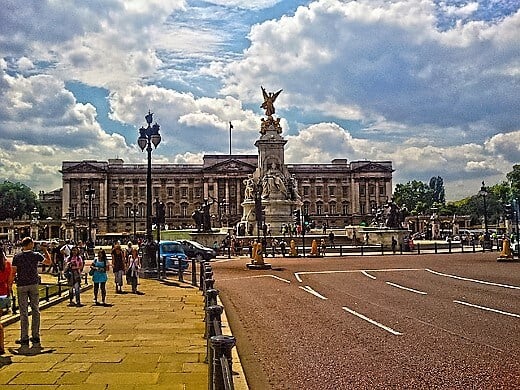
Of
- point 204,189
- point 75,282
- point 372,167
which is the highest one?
point 372,167

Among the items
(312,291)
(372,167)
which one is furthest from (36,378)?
(372,167)

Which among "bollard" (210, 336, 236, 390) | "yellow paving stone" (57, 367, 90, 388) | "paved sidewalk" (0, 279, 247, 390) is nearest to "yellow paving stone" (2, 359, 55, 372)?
"paved sidewalk" (0, 279, 247, 390)

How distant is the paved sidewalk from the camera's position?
8.59 m

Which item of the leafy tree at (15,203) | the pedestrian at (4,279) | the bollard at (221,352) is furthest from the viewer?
the leafy tree at (15,203)

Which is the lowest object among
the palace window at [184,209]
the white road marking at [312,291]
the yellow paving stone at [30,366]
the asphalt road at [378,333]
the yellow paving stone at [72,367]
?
the asphalt road at [378,333]

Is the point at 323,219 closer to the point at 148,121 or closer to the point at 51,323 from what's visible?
the point at 148,121

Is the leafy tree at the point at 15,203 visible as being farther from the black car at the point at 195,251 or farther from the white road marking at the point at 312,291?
the white road marking at the point at 312,291

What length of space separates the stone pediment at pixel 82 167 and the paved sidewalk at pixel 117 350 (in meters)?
130

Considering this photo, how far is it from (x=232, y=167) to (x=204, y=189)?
856 cm

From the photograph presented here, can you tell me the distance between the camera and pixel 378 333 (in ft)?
39.9

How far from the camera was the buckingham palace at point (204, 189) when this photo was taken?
142m

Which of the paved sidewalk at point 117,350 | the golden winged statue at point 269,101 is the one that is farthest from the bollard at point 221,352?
the golden winged statue at point 269,101

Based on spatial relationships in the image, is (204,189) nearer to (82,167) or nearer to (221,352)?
(82,167)

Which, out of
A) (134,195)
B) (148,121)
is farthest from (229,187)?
(148,121)
